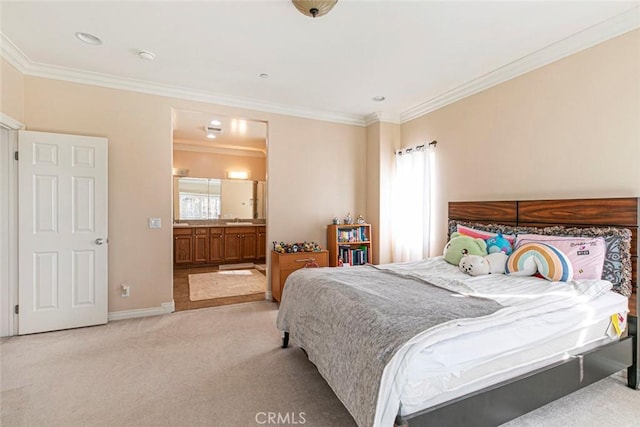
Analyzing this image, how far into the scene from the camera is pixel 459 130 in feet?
11.9

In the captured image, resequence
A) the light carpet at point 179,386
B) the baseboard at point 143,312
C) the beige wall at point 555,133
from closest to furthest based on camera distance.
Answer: the light carpet at point 179,386
the beige wall at point 555,133
the baseboard at point 143,312

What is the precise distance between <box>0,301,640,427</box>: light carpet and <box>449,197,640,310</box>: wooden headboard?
118 cm

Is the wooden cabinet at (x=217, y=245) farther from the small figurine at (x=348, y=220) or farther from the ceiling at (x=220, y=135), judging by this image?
the small figurine at (x=348, y=220)

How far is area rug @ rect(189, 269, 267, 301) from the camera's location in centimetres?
446

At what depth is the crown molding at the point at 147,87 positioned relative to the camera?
9.38 ft

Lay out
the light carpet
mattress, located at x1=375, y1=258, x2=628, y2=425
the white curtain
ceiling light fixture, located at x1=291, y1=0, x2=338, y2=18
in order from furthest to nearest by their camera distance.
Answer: the white curtain, ceiling light fixture, located at x1=291, y1=0, x2=338, y2=18, the light carpet, mattress, located at x1=375, y1=258, x2=628, y2=425

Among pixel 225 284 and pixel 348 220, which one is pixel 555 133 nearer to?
pixel 348 220

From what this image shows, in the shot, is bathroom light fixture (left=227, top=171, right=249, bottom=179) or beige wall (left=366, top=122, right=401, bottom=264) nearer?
beige wall (left=366, top=122, right=401, bottom=264)

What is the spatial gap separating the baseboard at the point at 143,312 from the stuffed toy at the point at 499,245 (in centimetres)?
367

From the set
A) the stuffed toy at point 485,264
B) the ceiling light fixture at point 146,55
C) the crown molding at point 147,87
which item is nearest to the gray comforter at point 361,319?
the stuffed toy at point 485,264

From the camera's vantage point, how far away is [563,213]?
255 centimetres

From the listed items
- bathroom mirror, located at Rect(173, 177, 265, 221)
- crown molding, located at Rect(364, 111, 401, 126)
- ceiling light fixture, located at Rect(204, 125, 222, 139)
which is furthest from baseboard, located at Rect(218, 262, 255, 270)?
crown molding, located at Rect(364, 111, 401, 126)

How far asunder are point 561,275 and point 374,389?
6.04 ft

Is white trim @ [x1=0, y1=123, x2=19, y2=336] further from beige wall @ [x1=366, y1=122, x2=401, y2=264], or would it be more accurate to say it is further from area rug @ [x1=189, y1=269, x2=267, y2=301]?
beige wall @ [x1=366, y1=122, x2=401, y2=264]
